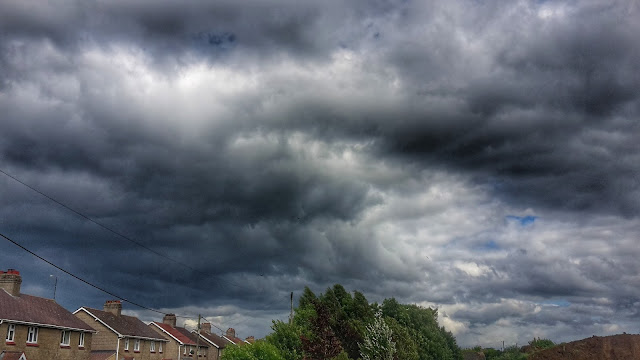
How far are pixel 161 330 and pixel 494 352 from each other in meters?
72.2

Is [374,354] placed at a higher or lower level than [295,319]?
lower

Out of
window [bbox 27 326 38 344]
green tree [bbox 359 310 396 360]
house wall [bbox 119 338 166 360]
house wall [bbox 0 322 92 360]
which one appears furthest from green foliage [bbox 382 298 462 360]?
window [bbox 27 326 38 344]

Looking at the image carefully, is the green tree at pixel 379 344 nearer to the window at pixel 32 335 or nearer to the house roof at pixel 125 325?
the window at pixel 32 335

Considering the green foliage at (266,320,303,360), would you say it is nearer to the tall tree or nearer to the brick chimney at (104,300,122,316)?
the tall tree

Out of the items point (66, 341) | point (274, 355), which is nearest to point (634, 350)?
point (274, 355)

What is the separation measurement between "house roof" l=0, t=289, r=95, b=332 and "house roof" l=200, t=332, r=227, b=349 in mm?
39052

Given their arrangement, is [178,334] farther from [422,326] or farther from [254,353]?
[254,353]

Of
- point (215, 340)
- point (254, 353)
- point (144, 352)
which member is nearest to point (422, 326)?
point (254, 353)

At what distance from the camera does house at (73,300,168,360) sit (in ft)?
220

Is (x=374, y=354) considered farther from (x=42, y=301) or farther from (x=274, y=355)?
(x=42, y=301)

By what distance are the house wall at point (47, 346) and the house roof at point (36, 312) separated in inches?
26.1

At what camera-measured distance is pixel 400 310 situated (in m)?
69.1

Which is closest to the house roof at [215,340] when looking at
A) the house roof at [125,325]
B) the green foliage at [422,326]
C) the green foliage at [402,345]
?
the house roof at [125,325]

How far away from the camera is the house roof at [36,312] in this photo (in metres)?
48.9
